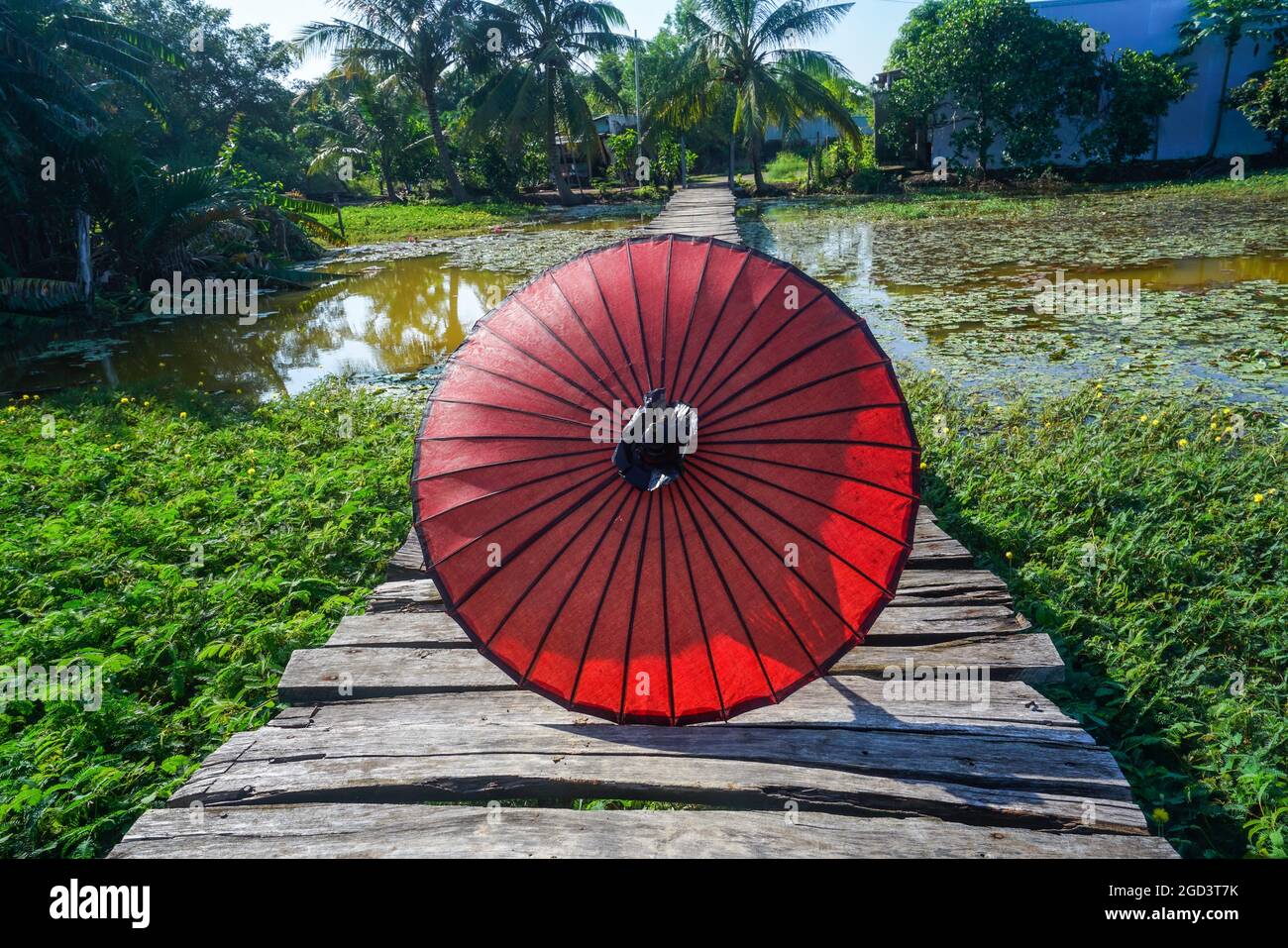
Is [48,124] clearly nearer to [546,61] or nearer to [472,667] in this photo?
[472,667]

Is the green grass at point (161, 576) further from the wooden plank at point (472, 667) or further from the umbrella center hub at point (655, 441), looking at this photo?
the umbrella center hub at point (655, 441)

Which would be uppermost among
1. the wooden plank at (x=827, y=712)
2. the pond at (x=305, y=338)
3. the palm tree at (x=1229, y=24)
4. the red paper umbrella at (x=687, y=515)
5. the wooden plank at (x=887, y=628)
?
the palm tree at (x=1229, y=24)

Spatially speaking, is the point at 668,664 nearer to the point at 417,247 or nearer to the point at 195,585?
the point at 195,585

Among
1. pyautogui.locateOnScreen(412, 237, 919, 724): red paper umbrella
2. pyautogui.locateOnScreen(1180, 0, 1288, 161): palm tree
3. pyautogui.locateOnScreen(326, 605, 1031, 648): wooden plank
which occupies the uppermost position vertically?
pyautogui.locateOnScreen(1180, 0, 1288, 161): palm tree

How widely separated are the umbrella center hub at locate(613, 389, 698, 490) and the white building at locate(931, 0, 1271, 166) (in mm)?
24342

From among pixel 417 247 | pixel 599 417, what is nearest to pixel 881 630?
pixel 599 417

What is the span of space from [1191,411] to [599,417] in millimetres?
4954

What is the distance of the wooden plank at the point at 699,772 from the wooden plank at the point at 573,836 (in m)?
0.06

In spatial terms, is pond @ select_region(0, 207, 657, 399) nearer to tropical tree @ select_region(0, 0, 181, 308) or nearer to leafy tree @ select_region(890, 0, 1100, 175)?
tropical tree @ select_region(0, 0, 181, 308)

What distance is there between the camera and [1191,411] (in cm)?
486

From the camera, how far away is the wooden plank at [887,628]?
99.0 inches

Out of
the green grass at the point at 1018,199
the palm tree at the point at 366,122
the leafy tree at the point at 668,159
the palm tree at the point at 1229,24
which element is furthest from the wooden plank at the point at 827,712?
the palm tree at the point at 1229,24

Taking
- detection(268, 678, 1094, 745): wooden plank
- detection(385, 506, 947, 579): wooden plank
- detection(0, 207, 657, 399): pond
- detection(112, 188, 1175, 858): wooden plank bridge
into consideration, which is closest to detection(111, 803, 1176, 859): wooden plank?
detection(112, 188, 1175, 858): wooden plank bridge

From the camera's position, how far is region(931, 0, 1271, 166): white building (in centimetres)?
1995
